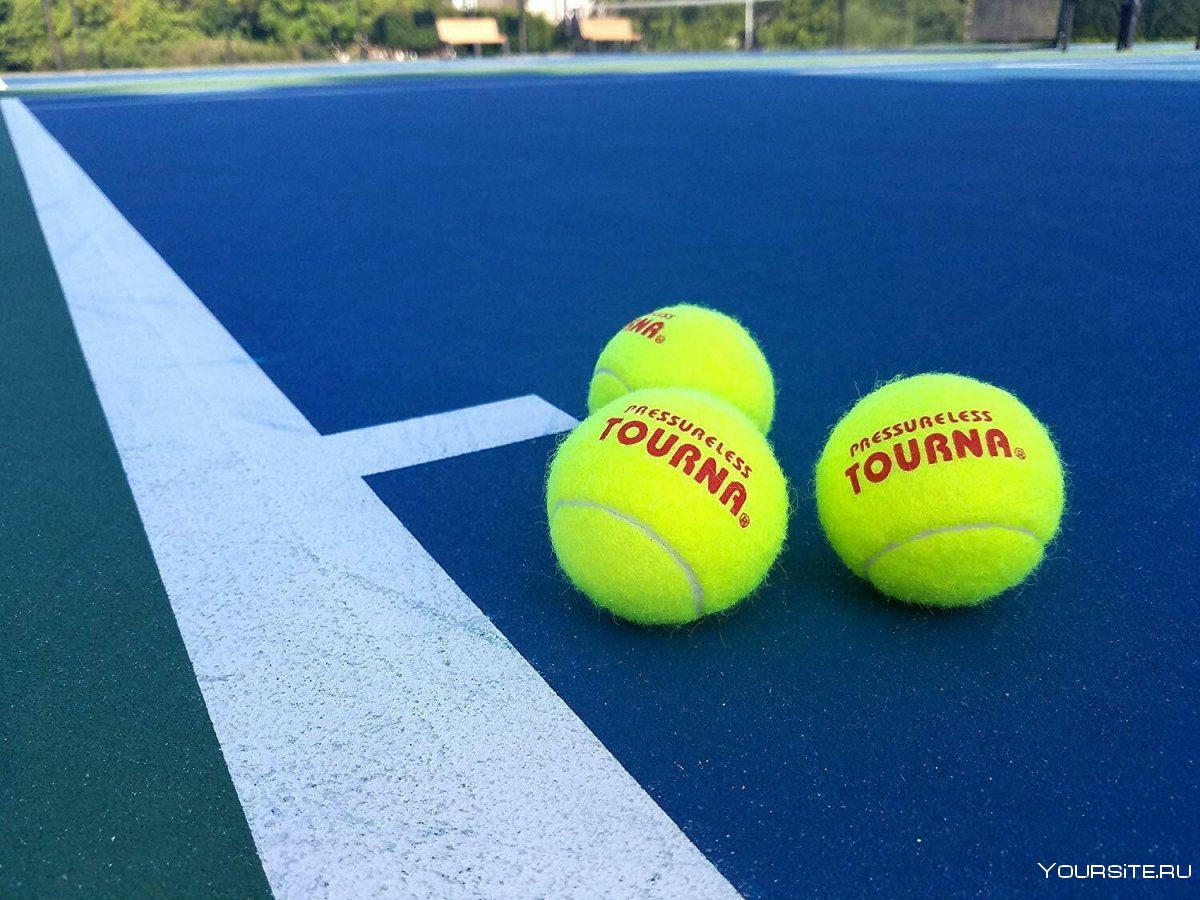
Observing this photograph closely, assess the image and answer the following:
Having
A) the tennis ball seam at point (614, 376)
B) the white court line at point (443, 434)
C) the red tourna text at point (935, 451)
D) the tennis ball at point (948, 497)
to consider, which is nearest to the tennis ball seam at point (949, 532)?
the tennis ball at point (948, 497)

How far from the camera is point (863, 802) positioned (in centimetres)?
151

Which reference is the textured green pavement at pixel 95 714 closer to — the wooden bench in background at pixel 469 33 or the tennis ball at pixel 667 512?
the tennis ball at pixel 667 512

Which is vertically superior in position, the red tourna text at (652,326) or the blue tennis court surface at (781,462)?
the red tourna text at (652,326)

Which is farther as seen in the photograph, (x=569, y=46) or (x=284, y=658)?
(x=569, y=46)

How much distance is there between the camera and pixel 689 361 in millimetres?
2516

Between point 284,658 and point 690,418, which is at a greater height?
point 690,418

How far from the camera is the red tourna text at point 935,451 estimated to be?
190cm

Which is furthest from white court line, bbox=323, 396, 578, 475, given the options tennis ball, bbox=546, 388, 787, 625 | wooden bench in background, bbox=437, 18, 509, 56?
wooden bench in background, bbox=437, 18, 509, 56

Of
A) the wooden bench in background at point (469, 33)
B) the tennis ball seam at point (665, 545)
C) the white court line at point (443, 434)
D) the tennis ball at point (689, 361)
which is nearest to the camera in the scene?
the tennis ball seam at point (665, 545)

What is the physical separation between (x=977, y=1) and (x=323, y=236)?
79.6 ft

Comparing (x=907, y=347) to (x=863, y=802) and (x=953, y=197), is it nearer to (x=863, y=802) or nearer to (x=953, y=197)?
(x=863, y=802)

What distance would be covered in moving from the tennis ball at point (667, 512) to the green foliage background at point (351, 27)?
26205 mm

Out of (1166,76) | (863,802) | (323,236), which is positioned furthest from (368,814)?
(1166,76)

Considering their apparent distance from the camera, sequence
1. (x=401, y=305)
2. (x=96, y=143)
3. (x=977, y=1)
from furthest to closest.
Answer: (x=977, y=1) < (x=96, y=143) < (x=401, y=305)
